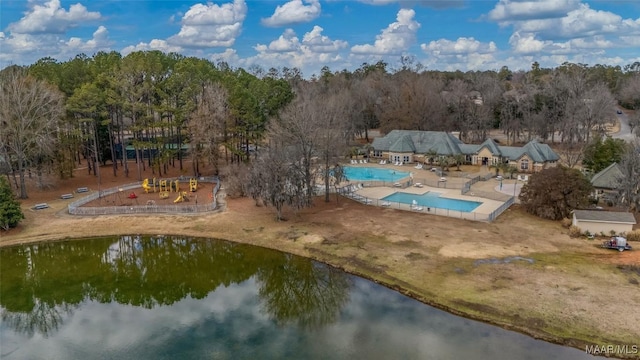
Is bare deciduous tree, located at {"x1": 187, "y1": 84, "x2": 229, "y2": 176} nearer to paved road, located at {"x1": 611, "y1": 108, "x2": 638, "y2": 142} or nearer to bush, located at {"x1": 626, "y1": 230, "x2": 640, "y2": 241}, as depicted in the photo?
bush, located at {"x1": 626, "y1": 230, "x2": 640, "y2": 241}

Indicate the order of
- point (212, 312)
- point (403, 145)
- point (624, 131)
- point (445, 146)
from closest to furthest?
point (212, 312), point (445, 146), point (403, 145), point (624, 131)

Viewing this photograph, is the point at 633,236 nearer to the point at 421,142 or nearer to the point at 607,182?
the point at 607,182

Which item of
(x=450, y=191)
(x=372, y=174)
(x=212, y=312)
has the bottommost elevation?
(x=212, y=312)

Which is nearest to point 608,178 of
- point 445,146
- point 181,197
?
point 445,146

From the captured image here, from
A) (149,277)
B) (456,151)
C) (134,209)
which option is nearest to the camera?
(149,277)

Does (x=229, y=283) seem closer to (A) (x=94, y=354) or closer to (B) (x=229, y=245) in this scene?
(B) (x=229, y=245)

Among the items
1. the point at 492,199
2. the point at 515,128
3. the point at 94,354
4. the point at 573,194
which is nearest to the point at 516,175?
the point at 492,199

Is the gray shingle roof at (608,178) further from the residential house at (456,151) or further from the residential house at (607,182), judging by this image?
the residential house at (456,151)
